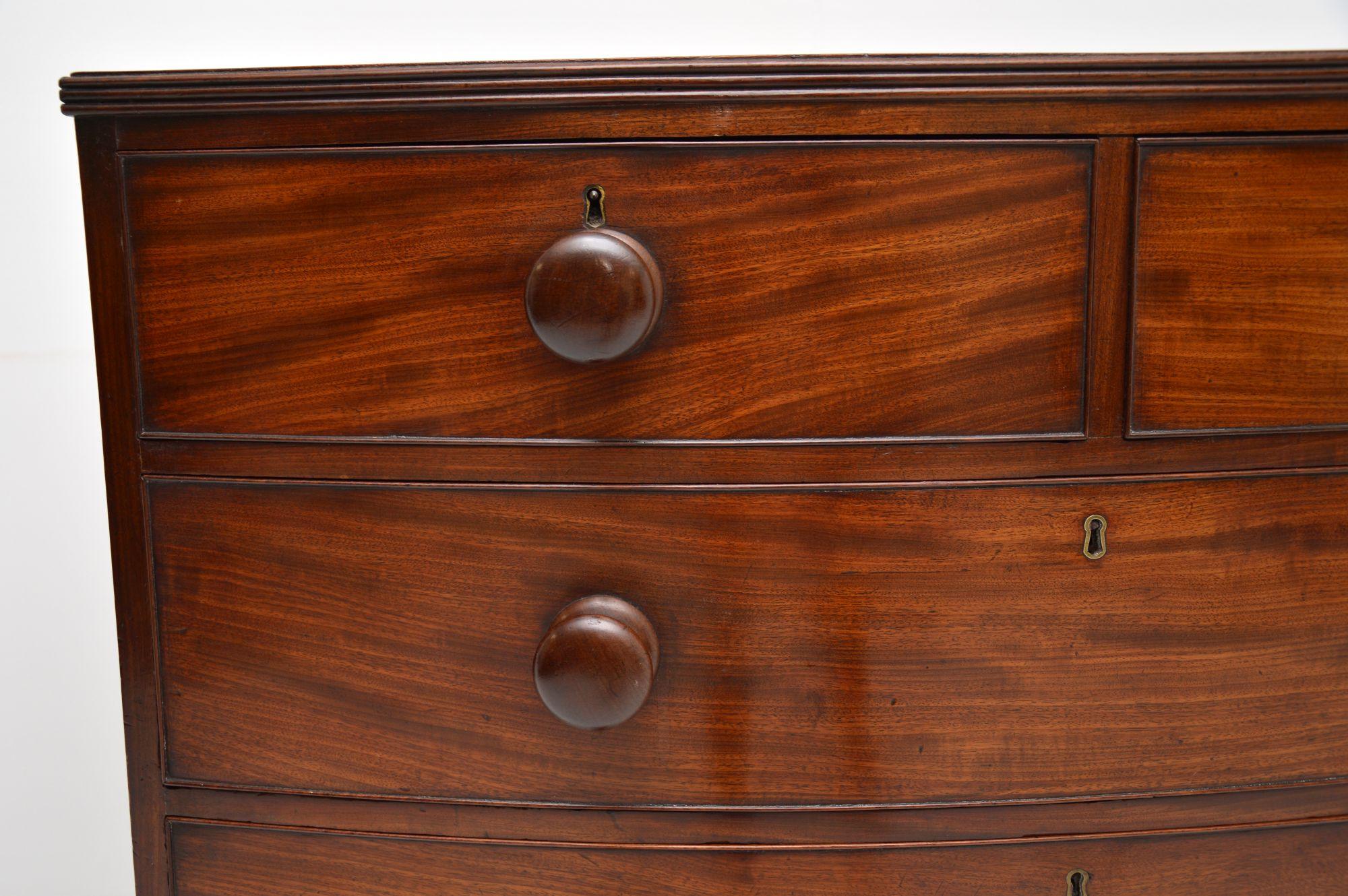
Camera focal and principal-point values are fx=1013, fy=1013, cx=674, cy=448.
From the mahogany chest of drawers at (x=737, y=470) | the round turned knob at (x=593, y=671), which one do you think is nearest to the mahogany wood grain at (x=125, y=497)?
the mahogany chest of drawers at (x=737, y=470)

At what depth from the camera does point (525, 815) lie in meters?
0.65

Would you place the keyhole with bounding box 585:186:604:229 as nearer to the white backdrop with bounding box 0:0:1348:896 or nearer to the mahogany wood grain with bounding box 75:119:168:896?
the mahogany wood grain with bounding box 75:119:168:896

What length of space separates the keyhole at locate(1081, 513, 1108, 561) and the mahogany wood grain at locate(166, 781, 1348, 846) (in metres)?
0.16

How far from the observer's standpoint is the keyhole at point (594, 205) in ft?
1.94

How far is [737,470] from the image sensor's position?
2.01 ft

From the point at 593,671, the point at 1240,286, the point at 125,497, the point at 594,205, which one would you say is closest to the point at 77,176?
the point at 125,497

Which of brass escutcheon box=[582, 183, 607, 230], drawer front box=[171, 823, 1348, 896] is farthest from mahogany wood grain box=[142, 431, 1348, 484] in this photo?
drawer front box=[171, 823, 1348, 896]

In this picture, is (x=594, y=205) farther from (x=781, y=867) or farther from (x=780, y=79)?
(x=781, y=867)

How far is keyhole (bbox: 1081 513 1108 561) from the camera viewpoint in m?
0.62

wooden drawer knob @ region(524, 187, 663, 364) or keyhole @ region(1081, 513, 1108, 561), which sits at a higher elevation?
wooden drawer knob @ region(524, 187, 663, 364)

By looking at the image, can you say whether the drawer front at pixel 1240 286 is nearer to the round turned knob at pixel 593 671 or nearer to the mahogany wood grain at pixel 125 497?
the round turned knob at pixel 593 671

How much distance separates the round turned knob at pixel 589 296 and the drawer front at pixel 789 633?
103mm

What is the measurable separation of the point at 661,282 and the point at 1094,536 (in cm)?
31

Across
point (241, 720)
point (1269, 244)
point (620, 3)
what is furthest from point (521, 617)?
point (620, 3)
